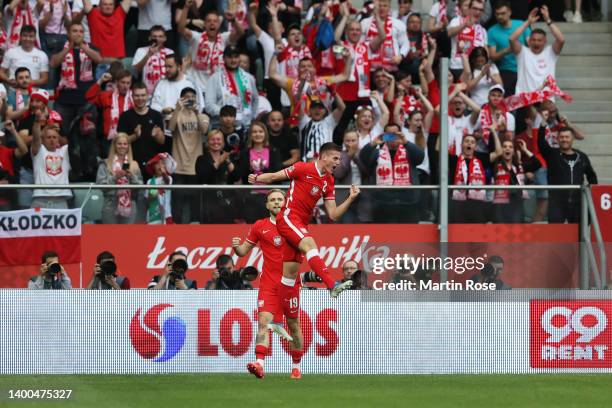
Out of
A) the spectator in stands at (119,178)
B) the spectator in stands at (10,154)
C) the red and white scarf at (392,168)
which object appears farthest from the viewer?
the spectator in stands at (10,154)

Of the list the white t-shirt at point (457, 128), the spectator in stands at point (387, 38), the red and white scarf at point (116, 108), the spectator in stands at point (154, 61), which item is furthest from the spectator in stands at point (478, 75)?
the red and white scarf at point (116, 108)

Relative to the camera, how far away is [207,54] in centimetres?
1978

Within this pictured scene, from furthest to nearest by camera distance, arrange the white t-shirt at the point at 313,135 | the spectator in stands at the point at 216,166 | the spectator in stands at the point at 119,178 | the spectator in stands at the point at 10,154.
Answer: the white t-shirt at the point at 313,135 → the spectator in stands at the point at 10,154 → the spectator in stands at the point at 216,166 → the spectator in stands at the point at 119,178

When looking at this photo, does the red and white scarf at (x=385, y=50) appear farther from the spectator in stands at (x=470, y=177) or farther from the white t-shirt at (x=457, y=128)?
the spectator in stands at (x=470, y=177)

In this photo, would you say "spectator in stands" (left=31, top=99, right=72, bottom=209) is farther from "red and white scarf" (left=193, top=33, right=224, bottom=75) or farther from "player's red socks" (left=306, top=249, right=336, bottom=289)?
"player's red socks" (left=306, top=249, right=336, bottom=289)

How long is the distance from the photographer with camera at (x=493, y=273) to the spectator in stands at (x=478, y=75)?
4300mm

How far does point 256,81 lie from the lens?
20500mm

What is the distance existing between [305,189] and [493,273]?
2946 millimetres

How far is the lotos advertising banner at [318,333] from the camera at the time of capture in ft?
52.9

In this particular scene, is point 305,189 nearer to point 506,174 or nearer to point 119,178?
point 119,178

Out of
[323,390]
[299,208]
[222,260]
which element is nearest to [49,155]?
[222,260]

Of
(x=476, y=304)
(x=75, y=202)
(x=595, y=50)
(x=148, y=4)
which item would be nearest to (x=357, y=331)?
(x=476, y=304)

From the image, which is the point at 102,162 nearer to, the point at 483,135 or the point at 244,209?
the point at 244,209

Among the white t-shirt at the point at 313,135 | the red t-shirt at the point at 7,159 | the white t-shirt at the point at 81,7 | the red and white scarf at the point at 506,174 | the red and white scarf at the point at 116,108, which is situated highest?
the white t-shirt at the point at 81,7
